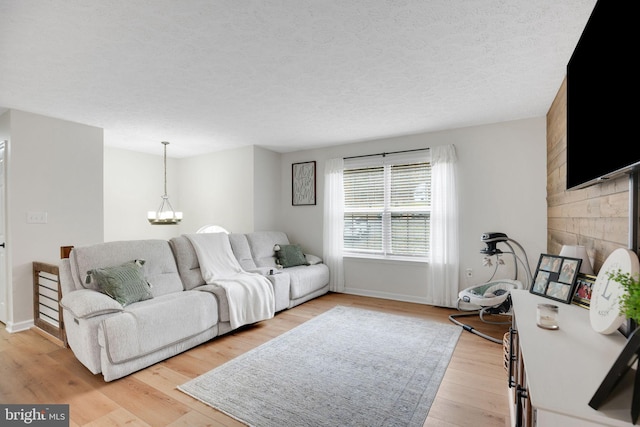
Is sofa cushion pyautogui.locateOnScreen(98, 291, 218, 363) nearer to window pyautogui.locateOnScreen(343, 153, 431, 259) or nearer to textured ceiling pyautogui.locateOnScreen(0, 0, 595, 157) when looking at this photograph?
textured ceiling pyautogui.locateOnScreen(0, 0, 595, 157)

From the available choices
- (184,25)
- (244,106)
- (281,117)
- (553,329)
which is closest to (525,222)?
(553,329)

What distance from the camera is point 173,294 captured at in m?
3.00

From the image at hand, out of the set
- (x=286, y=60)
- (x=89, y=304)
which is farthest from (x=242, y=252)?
(x=286, y=60)

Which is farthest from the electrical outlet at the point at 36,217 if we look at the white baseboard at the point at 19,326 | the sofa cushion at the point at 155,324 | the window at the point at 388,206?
the window at the point at 388,206

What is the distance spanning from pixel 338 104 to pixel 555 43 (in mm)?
1804

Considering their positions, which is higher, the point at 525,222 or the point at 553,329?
the point at 525,222

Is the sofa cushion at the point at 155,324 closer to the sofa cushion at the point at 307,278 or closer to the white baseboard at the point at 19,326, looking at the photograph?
the sofa cushion at the point at 307,278

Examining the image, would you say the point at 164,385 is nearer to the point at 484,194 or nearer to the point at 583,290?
the point at 583,290

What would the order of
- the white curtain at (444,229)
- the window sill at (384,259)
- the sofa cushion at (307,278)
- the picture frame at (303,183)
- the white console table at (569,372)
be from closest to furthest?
the white console table at (569,372) → the white curtain at (444,229) → the sofa cushion at (307,278) → the window sill at (384,259) → the picture frame at (303,183)

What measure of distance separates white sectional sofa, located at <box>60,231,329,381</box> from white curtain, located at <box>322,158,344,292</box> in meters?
1.26

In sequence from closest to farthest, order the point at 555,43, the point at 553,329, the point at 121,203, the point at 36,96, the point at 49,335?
1. the point at 553,329
2. the point at 555,43
3. the point at 36,96
4. the point at 49,335
5. the point at 121,203

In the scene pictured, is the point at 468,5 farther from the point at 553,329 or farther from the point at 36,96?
the point at 36,96

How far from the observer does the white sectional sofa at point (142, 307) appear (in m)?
2.29

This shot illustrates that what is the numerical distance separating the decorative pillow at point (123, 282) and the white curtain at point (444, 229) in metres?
3.45
